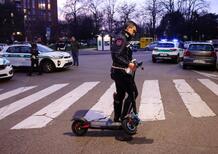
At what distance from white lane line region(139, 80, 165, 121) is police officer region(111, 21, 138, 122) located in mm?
1375

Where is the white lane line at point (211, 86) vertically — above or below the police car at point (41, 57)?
below

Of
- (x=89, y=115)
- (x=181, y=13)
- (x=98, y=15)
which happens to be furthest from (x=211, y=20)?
(x=89, y=115)

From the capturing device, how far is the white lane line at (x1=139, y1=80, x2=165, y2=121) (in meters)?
8.52

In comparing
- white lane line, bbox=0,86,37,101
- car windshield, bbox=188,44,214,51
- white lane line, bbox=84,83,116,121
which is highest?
car windshield, bbox=188,44,214,51

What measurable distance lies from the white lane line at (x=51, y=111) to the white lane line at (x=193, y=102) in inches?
112

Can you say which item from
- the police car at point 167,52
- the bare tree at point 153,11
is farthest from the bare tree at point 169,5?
the police car at point 167,52

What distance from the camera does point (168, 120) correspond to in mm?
8133

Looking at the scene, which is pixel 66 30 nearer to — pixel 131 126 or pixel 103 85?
pixel 103 85

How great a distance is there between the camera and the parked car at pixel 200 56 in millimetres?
21766

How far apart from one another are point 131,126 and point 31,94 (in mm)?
6576

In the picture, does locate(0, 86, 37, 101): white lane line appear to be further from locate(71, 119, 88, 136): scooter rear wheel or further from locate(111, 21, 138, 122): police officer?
locate(111, 21, 138, 122): police officer

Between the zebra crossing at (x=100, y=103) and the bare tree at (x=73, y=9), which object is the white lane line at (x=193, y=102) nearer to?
the zebra crossing at (x=100, y=103)

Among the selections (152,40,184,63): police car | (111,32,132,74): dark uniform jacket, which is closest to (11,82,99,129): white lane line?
(111,32,132,74): dark uniform jacket

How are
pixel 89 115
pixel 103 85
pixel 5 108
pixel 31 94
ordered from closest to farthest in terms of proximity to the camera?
pixel 89 115 < pixel 5 108 < pixel 31 94 < pixel 103 85
